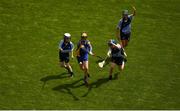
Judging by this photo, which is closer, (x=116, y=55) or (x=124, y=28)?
(x=116, y=55)

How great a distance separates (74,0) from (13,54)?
7276 millimetres

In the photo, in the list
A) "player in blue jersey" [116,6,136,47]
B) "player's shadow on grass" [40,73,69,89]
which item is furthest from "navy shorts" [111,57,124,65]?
"player's shadow on grass" [40,73,69,89]

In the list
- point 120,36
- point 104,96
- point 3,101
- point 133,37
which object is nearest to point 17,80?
point 3,101

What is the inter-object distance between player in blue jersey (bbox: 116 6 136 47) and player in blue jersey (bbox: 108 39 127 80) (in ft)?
6.43

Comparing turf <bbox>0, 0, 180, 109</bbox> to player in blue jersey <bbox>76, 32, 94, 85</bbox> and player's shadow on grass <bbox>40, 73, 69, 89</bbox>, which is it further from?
player in blue jersey <bbox>76, 32, 94, 85</bbox>

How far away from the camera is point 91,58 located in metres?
23.6

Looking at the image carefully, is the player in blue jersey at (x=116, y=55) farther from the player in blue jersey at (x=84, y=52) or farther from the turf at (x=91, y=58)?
the player in blue jersey at (x=84, y=52)

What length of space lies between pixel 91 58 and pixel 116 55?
2908 millimetres

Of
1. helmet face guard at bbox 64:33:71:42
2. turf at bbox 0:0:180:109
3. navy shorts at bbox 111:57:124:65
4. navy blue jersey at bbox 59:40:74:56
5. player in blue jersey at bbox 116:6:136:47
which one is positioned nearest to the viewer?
turf at bbox 0:0:180:109

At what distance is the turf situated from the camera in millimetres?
20078

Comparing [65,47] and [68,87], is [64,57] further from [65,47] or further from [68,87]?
[68,87]

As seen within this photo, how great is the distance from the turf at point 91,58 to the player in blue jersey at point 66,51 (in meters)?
0.64

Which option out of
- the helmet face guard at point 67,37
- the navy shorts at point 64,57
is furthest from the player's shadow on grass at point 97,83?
the helmet face guard at point 67,37

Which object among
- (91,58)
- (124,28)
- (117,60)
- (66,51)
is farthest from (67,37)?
(124,28)
